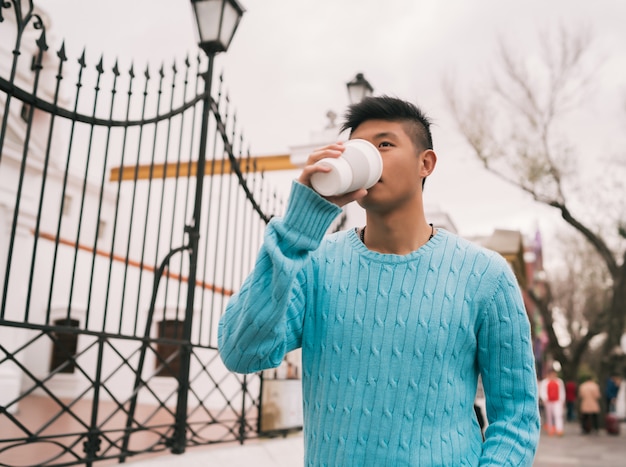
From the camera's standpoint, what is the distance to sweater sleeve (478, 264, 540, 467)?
1.62m

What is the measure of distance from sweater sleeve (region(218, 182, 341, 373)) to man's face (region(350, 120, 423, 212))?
160mm

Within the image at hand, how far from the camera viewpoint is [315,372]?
1.69m

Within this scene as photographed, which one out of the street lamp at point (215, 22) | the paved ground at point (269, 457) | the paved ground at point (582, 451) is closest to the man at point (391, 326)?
the paved ground at point (269, 457)

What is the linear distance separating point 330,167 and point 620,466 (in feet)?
34.5

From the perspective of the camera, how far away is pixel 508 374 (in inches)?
65.4

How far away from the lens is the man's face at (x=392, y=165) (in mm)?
1624

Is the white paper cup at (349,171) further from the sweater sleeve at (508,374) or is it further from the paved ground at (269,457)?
the paved ground at (269,457)

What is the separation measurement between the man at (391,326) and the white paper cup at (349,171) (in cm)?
2

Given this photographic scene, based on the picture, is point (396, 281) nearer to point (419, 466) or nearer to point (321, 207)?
point (321, 207)

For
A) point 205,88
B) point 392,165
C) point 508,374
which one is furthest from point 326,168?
point 205,88

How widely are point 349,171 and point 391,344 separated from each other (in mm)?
504

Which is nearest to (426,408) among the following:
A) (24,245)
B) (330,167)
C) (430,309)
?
(430,309)

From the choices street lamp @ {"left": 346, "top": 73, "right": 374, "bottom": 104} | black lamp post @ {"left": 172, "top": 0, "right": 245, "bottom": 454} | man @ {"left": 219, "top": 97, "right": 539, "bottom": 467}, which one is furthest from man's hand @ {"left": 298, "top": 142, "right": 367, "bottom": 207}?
street lamp @ {"left": 346, "top": 73, "right": 374, "bottom": 104}

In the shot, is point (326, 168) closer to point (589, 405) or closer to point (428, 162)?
point (428, 162)
